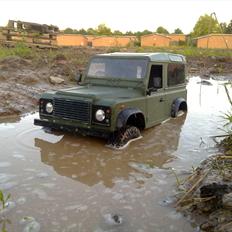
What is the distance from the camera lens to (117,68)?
733 cm

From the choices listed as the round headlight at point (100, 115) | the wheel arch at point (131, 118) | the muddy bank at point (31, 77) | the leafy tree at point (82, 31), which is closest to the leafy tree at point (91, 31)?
the leafy tree at point (82, 31)

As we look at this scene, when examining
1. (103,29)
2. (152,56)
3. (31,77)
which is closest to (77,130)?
(152,56)

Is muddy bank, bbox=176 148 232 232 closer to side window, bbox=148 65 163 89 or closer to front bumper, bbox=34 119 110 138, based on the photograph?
front bumper, bbox=34 119 110 138

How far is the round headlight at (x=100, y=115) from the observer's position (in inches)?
238

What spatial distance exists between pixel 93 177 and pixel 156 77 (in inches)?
121

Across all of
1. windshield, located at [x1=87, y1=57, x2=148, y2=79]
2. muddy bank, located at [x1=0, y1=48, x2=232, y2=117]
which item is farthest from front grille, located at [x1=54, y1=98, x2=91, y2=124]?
muddy bank, located at [x1=0, y1=48, x2=232, y2=117]

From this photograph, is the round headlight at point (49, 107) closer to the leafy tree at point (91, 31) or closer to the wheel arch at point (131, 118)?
the wheel arch at point (131, 118)

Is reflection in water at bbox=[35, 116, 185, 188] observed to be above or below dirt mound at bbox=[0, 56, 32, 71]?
below

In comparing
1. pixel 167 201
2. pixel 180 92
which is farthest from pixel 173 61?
pixel 167 201

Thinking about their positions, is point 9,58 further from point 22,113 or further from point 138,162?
point 138,162

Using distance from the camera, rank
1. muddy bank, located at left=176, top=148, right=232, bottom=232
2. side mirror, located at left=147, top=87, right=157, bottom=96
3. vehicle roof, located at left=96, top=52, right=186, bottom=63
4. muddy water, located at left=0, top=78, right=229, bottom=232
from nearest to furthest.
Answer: muddy bank, located at left=176, top=148, right=232, bottom=232 < muddy water, located at left=0, top=78, right=229, bottom=232 < side mirror, located at left=147, top=87, right=157, bottom=96 < vehicle roof, located at left=96, top=52, right=186, bottom=63

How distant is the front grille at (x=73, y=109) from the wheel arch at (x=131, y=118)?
0.55 metres

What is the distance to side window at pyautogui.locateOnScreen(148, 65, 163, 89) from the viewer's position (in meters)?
7.17

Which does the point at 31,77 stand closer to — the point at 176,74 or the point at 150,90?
the point at 176,74
